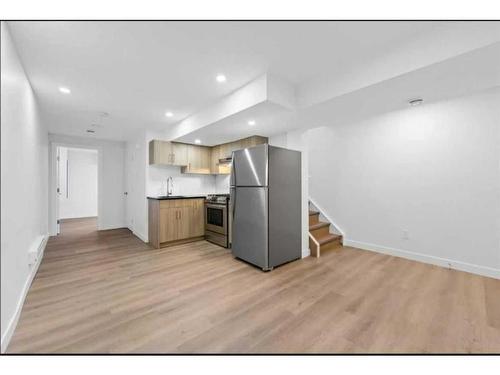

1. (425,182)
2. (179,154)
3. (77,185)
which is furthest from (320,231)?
(77,185)

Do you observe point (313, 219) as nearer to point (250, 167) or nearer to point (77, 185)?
point (250, 167)

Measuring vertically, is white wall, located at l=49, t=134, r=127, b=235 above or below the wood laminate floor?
above

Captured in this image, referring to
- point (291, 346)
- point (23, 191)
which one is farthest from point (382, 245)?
point (23, 191)

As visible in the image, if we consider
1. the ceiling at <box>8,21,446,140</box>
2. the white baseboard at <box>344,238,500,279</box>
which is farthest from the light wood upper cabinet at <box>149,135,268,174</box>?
the white baseboard at <box>344,238,500,279</box>

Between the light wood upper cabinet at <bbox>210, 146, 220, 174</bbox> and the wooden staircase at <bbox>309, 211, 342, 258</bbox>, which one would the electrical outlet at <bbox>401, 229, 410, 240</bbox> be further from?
the light wood upper cabinet at <bbox>210, 146, 220, 174</bbox>

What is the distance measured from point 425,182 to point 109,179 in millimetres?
6654

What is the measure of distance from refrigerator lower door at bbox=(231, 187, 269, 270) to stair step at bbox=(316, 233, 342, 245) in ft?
4.13

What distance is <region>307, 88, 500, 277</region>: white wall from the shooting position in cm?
261

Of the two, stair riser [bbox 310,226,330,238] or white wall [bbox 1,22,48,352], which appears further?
stair riser [bbox 310,226,330,238]

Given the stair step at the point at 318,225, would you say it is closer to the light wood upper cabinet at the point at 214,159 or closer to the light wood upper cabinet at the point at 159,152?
the light wood upper cabinet at the point at 214,159

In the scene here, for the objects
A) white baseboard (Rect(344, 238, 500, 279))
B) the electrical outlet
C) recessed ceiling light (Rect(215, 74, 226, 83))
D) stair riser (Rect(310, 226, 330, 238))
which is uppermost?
recessed ceiling light (Rect(215, 74, 226, 83))

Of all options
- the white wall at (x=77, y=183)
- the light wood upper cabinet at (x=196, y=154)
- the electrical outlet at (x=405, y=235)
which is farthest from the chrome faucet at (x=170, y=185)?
the white wall at (x=77, y=183)

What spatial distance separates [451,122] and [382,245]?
200 cm

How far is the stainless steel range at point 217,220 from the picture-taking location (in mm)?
3820
